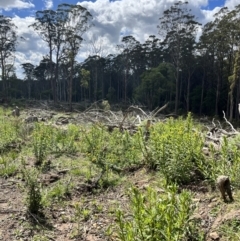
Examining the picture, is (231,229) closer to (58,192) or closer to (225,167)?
(225,167)

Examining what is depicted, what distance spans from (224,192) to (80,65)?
46.8m

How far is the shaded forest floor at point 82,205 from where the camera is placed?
272 centimetres

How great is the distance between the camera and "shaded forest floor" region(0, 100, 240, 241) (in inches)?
107

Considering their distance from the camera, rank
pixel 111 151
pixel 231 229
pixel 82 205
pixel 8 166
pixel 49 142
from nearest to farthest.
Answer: pixel 231 229
pixel 82 205
pixel 8 166
pixel 111 151
pixel 49 142

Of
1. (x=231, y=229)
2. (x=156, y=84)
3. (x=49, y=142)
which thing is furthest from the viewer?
Result: (x=156, y=84)

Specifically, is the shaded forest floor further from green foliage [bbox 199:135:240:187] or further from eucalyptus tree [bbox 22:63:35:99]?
eucalyptus tree [bbox 22:63:35:99]

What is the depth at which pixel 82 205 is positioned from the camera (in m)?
3.60

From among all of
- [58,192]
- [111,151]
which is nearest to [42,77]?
[111,151]

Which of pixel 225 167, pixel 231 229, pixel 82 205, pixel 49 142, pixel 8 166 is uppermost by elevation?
pixel 225 167

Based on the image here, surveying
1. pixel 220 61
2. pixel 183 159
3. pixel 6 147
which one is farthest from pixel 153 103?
pixel 183 159

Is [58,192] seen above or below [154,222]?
below

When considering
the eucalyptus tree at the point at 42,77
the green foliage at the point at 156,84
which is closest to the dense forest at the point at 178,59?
the green foliage at the point at 156,84

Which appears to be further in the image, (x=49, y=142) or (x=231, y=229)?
(x=49, y=142)

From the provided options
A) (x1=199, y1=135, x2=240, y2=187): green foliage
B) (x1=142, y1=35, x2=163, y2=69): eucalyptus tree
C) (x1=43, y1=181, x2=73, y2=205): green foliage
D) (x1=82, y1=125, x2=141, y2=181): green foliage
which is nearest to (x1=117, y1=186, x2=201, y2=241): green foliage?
(x1=199, y1=135, x2=240, y2=187): green foliage
